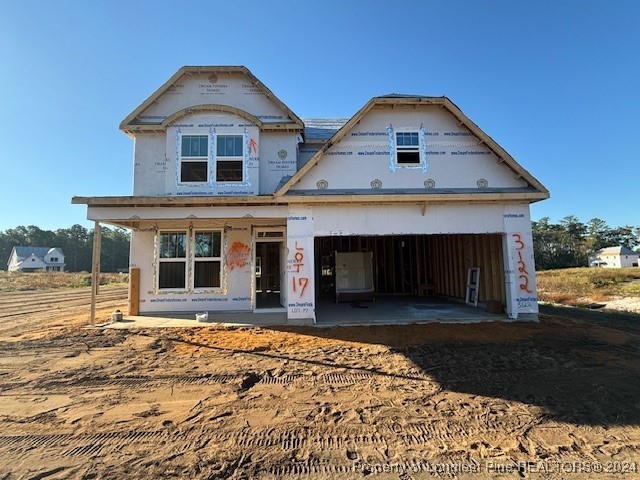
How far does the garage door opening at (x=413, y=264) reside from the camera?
45.0ft

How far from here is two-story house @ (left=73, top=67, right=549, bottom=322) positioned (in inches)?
391

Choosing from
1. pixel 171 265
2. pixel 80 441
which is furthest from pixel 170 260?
pixel 80 441

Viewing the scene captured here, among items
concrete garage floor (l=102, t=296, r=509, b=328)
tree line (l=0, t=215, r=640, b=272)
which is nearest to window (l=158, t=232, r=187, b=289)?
concrete garage floor (l=102, t=296, r=509, b=328)

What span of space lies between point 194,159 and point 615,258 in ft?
312

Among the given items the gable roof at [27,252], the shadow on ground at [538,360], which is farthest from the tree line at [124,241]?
the shadow on ground at [538,360]

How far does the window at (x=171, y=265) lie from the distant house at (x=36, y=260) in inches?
3069

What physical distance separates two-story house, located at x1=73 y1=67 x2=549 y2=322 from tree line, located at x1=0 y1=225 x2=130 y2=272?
80.0m

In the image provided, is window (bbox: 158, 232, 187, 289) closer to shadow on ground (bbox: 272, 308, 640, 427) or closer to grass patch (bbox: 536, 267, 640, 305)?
shadow on ground (bbox: 272, 308, 640, 427)

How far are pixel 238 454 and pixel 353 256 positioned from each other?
12050mm

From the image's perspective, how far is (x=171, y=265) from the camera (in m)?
11.8

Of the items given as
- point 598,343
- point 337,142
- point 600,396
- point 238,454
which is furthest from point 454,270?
point 238,454

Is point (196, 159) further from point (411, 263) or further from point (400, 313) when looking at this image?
point (411, 263)

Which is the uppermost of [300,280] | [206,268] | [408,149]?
[408,149]

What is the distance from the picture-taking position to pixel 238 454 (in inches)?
136
